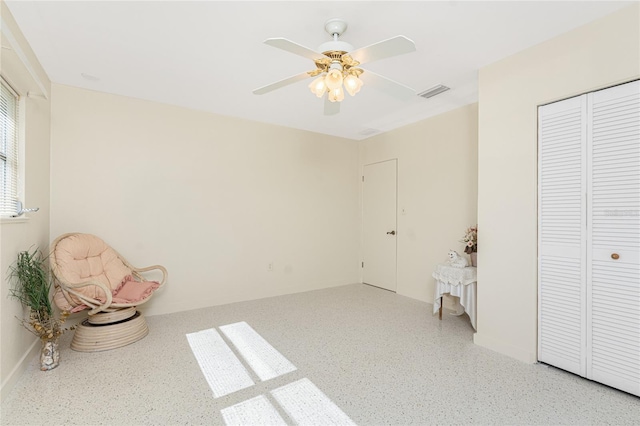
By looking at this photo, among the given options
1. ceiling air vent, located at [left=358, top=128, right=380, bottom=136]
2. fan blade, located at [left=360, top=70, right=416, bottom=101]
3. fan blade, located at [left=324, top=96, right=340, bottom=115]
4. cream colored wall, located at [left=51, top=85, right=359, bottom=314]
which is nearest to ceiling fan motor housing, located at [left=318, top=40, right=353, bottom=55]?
fan blade, located at [left=360, top=70, right=416, bottom=101]

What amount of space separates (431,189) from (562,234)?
6.40ft

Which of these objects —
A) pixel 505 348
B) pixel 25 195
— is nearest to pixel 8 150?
pixel 25 195

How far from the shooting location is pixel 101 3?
1.92m

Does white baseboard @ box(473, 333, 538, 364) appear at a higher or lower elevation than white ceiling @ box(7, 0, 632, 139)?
lower

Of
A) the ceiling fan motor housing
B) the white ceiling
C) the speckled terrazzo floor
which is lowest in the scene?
the speckled terrazzo floor

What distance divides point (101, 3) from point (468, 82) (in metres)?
3.12

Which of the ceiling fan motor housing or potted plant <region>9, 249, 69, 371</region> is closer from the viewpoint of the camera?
the ceiling fan motor housing

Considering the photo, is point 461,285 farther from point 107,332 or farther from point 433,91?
point 107,332

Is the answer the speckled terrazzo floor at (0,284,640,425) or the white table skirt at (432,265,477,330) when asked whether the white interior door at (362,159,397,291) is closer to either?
the white table skirt at (432,265,477,330)


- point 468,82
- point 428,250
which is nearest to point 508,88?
point 468,82

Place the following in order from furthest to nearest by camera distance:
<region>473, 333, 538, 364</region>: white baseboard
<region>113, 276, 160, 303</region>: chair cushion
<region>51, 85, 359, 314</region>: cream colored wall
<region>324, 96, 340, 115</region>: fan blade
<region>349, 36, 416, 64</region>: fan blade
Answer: <region>51, 85, 359, 314</region>: cream colored wall < <region>113, 276, 160, 303</region>: chair cushion < <region>324, 96, 340, 115</region>: fan blade < <region>473, 333, 538, 364</region>: white baseboard < <region>349, 36, 416, 64</region>: fan blade

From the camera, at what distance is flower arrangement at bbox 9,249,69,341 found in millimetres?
2195

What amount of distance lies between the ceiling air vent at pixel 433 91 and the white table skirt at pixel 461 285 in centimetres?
192

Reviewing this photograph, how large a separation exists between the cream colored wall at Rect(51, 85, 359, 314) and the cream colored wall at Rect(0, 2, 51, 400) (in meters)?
0.29
